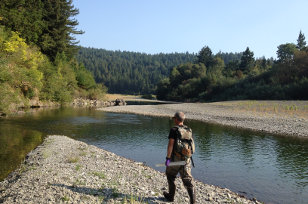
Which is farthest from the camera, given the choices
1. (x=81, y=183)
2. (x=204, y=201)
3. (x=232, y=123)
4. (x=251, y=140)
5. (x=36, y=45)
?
(x=36, y=45)

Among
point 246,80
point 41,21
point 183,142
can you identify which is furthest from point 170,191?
point 246,80

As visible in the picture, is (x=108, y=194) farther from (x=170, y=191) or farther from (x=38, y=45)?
(x=38, y=45)

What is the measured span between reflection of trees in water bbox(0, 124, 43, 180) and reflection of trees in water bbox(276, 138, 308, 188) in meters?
14.1

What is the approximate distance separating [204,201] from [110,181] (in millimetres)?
3663

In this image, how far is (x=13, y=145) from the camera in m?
16.2

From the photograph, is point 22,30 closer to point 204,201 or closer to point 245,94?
point 204,201

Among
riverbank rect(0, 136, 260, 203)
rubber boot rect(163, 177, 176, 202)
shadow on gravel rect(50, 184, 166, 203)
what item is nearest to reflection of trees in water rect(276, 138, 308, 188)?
riverbank rect(0, 136, 260, 203)

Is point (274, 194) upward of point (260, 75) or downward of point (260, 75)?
downward

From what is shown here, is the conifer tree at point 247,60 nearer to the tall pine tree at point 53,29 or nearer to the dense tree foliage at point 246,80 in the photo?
the dense tree foliage at point 246,80

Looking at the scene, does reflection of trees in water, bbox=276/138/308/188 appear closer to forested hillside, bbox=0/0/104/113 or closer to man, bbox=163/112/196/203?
man, bbox=163/112/196/203

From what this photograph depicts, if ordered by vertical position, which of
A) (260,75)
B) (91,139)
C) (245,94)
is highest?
(260,75)

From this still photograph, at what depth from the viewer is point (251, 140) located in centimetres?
2089

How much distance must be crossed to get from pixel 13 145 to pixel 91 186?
11.0 m

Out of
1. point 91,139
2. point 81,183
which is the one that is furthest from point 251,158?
point 91,139
